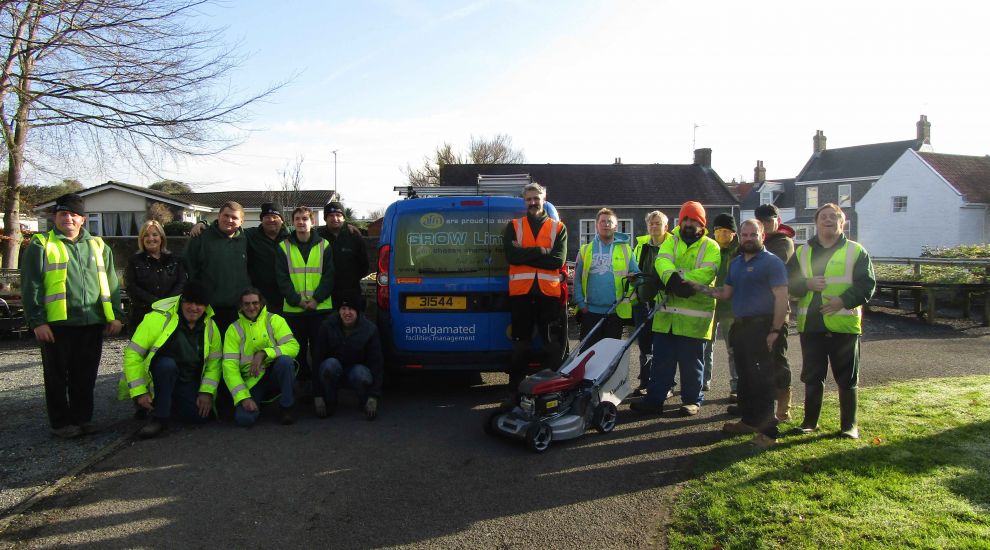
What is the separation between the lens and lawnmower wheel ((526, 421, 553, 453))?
4.79 m

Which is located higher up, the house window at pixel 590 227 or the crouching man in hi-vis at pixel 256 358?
the house window at pixel 590 227

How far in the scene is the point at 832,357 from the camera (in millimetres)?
5133

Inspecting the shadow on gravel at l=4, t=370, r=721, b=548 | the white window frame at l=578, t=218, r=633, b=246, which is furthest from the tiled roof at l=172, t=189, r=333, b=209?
the shadow on gravel at l=4, t=370, r=721, b=548

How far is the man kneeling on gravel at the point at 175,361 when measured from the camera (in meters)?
5.48

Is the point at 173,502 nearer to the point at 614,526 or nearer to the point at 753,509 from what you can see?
the point at 614,526

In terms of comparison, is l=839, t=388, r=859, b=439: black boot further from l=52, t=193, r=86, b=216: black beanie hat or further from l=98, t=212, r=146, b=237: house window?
l=98, t=212, r=146, b=237: house window

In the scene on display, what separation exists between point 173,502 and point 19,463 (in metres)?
1.66

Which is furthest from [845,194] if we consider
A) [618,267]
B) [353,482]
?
[353,482]

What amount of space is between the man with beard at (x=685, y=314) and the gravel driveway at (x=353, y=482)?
10.6 inches

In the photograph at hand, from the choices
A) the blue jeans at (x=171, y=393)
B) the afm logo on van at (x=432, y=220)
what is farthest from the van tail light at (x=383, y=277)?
the blue jeans at (x=171, y=393)

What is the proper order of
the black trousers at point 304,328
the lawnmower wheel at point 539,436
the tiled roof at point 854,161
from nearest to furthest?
the lawnmower wheel at point 539,436 < the black trousers at point 304,328 < the tiled roof at point 854,161

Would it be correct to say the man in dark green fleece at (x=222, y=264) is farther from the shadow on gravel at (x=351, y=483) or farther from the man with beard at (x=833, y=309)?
the man with beard at (x=833, y=309)

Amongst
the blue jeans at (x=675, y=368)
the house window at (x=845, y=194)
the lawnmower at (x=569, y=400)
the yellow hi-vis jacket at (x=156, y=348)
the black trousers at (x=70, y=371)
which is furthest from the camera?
the house window at (x=845, y=194)

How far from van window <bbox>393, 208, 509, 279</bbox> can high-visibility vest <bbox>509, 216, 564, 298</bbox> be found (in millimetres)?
418
